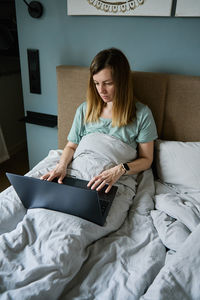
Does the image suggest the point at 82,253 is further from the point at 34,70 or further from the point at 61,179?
the point at 34,70

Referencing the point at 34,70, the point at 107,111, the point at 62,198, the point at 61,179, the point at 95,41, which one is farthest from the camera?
the point at 34,70

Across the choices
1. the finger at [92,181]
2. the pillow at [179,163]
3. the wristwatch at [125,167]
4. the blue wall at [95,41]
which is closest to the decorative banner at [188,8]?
the blue wall at [95,41]

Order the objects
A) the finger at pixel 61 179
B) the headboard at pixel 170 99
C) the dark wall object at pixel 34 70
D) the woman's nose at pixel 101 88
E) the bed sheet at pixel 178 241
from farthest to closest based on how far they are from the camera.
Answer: the dark wall object at pixel 34 70 < the headboard at pixel 170 99 < the woman's nose at pixel 101 88 < the finger at pixel 61 179 < the bed sheet at pixel 178 241

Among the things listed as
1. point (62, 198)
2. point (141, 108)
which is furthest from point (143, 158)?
point (62, 198)

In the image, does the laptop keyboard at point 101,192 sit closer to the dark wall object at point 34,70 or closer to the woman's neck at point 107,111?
the woman's neck at point 107,111

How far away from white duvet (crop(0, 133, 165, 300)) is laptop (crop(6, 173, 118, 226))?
34 millimetres

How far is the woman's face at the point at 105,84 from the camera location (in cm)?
130

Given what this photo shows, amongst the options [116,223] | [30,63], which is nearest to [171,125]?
[116,223]

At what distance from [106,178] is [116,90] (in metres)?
0.47

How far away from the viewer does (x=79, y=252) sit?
2.92ft

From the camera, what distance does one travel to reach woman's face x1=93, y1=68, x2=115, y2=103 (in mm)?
1304

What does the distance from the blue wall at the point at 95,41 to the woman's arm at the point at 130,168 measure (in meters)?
0.51

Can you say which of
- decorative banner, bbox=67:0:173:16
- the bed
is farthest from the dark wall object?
decorative banner, bbox=67:0:173:16

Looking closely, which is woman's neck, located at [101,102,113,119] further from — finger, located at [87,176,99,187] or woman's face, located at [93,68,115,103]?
finger, located at [87,176,99,187]
